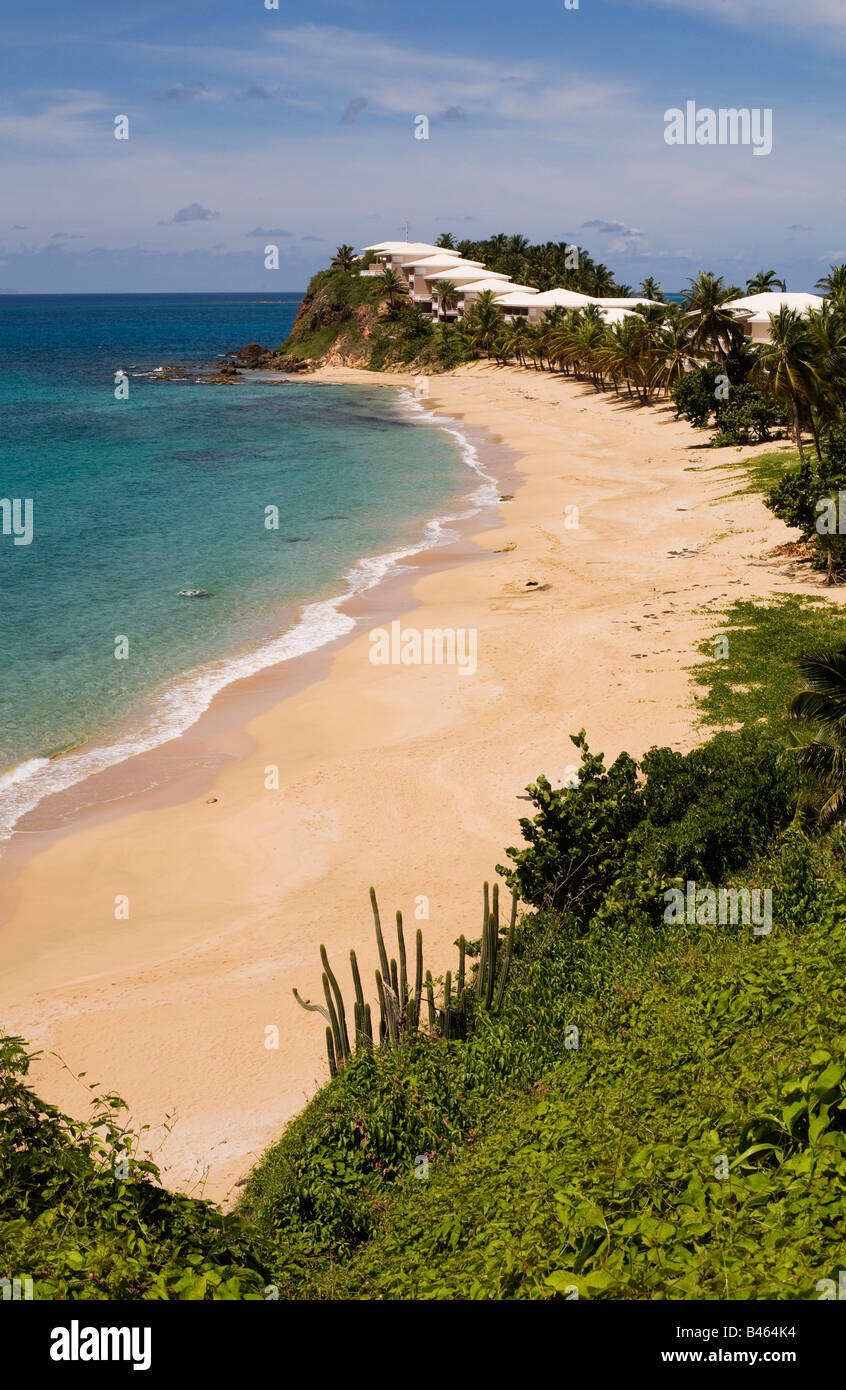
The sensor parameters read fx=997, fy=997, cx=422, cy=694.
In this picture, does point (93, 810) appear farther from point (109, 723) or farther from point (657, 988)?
point (657, 988)

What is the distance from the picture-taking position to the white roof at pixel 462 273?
324 ft

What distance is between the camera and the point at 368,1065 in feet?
35.7

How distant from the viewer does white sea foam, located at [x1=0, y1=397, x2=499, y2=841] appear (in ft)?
70.7

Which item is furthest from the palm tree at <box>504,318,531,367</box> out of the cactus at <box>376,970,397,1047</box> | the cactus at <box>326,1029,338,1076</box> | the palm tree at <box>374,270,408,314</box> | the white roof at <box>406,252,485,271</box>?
the cactus at <box>326,1029,338,1076</box>

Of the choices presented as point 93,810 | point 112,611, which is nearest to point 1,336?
point 112,611

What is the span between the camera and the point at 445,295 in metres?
99.4

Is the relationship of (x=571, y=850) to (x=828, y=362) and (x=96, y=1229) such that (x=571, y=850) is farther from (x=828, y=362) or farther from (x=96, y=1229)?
(x=828, y=362)

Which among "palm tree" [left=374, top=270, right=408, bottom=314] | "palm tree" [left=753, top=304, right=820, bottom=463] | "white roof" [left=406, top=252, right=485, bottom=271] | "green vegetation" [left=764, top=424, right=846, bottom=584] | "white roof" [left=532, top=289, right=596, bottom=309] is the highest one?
"white roof" [left=406, top=252, right=485, bottom=271]

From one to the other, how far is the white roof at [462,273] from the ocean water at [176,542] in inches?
760

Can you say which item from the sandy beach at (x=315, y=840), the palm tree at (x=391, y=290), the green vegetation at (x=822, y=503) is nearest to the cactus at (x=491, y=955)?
the sandy beach at (x=315, y=840)

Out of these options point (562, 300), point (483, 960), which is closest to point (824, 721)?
point (483, 960)

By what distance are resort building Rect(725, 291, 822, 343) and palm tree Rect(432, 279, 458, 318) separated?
4547 centimetres

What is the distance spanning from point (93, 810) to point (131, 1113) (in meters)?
9.48

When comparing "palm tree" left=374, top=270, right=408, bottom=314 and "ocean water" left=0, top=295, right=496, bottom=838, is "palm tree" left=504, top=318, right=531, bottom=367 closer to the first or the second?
"ocean water" left=0, top=295, right=496, bottom=838
